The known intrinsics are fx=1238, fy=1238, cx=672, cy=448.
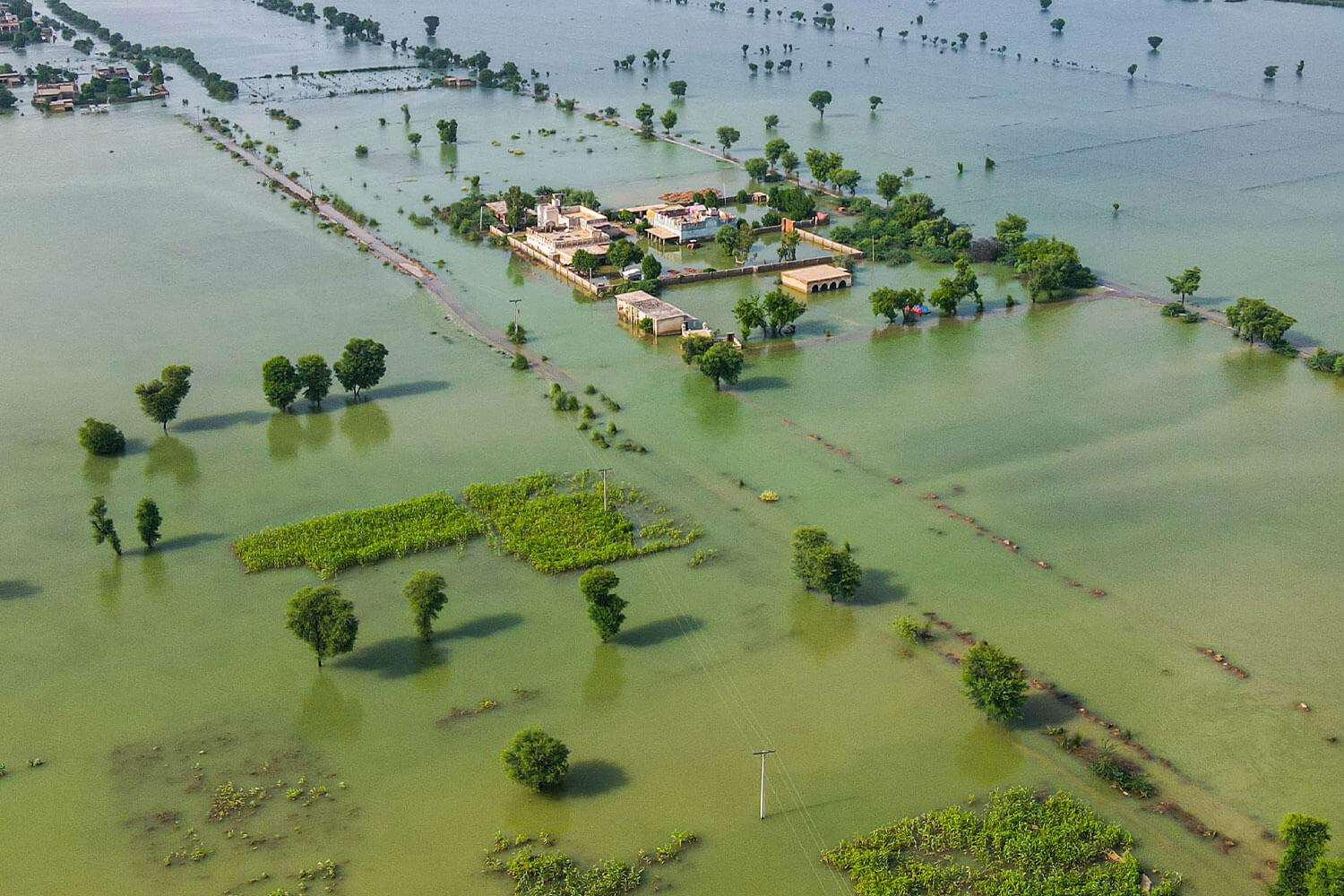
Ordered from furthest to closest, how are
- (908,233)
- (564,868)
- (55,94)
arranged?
(55,94) < (908,233) < (564,868)

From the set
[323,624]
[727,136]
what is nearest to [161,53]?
[727,136]

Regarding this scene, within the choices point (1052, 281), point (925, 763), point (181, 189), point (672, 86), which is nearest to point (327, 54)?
point (672, 86)

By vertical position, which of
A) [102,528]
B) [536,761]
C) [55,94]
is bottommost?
[536,761]

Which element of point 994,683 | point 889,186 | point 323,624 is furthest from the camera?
point 889,186

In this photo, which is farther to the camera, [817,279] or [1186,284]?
[817,279]

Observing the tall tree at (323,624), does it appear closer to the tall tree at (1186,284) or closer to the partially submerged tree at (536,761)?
the partially submerged tree at (536,761)

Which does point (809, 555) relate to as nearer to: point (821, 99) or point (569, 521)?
point (569, 521)

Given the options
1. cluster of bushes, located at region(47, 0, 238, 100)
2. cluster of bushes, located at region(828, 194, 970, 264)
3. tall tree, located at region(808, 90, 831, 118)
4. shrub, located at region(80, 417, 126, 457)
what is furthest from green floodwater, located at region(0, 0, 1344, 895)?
cluster of bushes, located at region(47, 0, 238, 100)

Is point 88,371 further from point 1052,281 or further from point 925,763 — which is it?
point 1052,281
